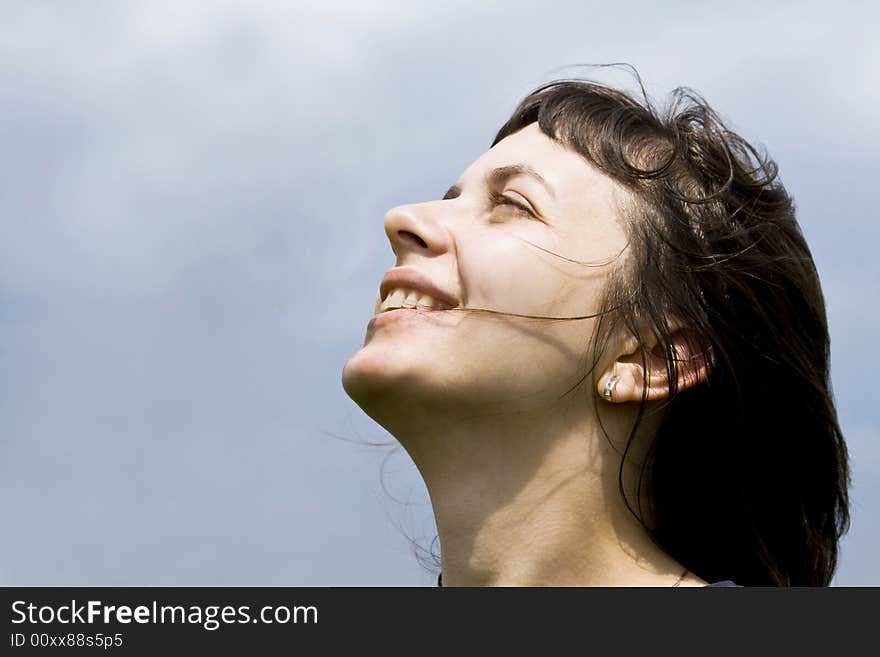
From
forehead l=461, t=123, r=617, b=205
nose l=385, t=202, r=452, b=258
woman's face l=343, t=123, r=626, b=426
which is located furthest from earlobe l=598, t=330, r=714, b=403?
nose l=385, t=202, r=452, b=258

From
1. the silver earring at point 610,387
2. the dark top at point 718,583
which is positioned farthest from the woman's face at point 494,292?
the dark top at point 718,583

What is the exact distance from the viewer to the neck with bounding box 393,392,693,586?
13.0ft

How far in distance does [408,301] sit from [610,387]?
74 cm

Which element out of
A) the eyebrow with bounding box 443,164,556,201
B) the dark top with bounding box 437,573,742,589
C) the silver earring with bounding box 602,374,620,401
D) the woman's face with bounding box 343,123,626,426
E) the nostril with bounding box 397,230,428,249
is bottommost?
the dark top with bounding box 437,573,742,589

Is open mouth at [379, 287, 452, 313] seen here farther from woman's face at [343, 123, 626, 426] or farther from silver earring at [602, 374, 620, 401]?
silver earring at [602, 374, 620, 401]

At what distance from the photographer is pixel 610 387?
13.1 feet

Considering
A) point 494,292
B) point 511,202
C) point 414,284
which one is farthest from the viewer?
point 511,202

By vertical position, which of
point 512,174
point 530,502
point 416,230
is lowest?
point 530,502

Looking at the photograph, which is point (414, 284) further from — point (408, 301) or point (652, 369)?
point (652, 369)

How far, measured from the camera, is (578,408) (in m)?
4.00

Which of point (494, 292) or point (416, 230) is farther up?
point (416, 230)

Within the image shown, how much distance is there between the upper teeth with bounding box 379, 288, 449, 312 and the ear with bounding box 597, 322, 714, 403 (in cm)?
62

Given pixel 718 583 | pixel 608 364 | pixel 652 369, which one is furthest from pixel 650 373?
pixel 718 583
